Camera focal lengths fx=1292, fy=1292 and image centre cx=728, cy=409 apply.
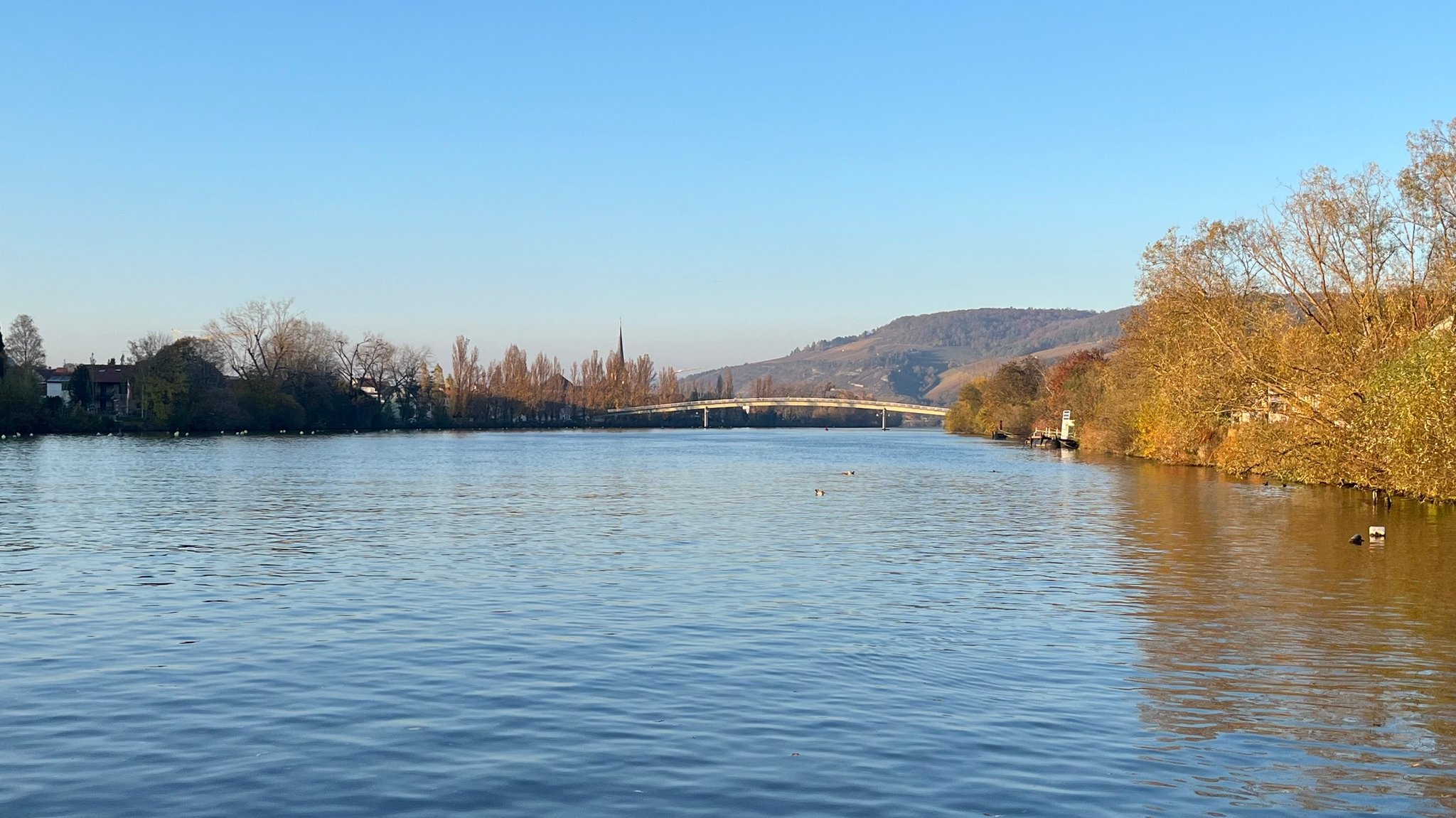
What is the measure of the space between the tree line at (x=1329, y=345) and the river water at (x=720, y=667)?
4670 millimetres

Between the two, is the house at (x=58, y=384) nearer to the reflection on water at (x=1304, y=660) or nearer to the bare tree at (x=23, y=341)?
the bare tree at (x=23, y=341)

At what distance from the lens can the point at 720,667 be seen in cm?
1741

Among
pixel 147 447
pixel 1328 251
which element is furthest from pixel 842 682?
pixel 147 447

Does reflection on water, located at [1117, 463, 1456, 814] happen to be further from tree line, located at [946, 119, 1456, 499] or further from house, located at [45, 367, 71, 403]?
house, located at [45, 367, 71, 403]

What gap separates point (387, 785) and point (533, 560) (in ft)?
59.5

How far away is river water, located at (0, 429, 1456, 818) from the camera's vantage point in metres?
11.9

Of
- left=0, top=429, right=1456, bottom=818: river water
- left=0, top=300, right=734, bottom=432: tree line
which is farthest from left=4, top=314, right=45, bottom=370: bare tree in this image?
left=0, top=429, right=1456, bottom=818: river water

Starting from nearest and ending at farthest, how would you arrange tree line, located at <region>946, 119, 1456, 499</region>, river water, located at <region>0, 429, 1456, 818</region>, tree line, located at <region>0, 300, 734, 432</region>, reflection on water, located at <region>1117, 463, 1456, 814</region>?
river water, located at <region>0, 429, 1456, 818</region>, reflection on water, located at <region>1117, 463, 1456, 814</region>, tree line, located at <region>946, 119, 1456, 499</region>, tree line, located at <region>0, 300, 734, 432</region>

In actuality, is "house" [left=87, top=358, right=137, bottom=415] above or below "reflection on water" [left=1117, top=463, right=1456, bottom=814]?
above

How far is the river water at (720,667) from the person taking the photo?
11922 mm

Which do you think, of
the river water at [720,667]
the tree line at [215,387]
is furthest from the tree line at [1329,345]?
the tree line at [215,387]

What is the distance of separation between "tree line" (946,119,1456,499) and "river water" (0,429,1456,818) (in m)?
4.67

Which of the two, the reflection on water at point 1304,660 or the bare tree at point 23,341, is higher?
the bare tree at point 23,341

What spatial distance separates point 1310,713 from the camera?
14875 millimetres
